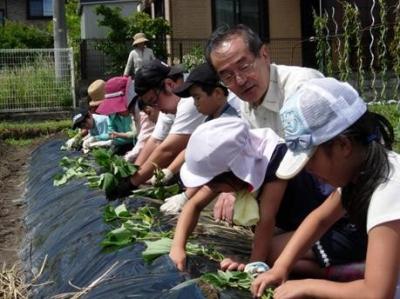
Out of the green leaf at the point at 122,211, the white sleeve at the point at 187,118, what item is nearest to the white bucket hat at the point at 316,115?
the green leaf at the point at 122,211

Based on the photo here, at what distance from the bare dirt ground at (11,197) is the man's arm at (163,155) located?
1414mm

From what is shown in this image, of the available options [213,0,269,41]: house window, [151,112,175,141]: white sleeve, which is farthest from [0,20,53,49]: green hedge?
[151,112,175,141]: white sleeve

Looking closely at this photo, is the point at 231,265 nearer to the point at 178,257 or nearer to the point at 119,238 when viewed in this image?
the point at 178,257

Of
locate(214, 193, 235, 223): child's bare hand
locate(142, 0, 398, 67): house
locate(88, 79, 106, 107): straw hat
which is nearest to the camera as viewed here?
locate(214, 193, 235, 223): child's bare hand

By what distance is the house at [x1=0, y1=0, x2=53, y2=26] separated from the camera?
37.7 metres

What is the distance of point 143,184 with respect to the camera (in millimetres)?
5195

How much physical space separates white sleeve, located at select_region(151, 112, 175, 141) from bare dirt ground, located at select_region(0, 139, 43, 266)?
4.96ft

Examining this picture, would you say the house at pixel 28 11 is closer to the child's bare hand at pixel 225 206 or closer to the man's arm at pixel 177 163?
the man's arm at pixel 177 163

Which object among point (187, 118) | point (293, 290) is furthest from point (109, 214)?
point (293, 290)

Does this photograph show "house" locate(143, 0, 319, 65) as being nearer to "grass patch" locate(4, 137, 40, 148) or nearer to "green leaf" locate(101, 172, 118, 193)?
"grass patch" locate(4, 137, 40, 148)

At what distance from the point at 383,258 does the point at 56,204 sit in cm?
433

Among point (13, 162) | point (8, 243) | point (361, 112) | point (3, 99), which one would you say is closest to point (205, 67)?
point (361, 112)

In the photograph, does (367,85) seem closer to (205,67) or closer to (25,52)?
(25,52)

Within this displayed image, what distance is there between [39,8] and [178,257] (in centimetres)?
3728
